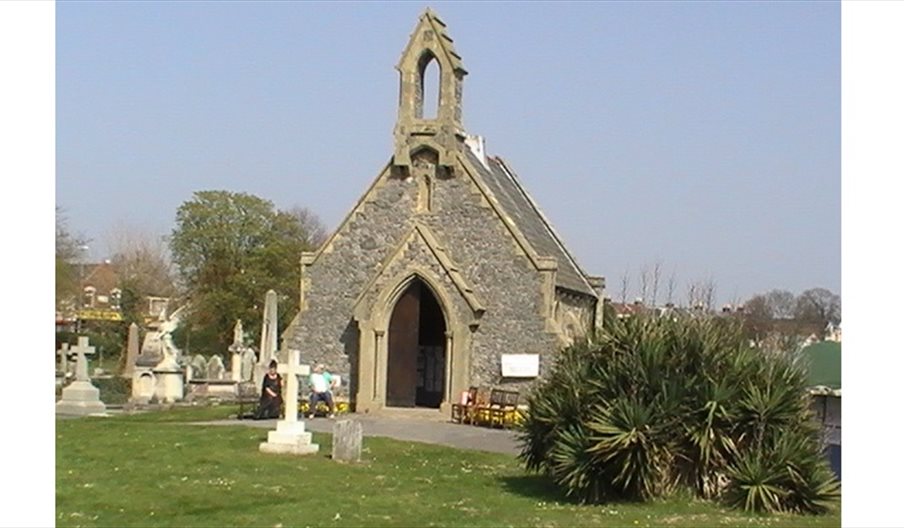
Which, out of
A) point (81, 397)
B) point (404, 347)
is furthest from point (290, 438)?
point (81, 397)

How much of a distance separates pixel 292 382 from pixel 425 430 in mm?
5680

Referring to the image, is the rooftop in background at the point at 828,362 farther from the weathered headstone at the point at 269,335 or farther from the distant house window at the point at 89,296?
the distant house window at the point at 89,296

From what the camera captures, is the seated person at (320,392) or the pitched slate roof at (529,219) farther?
the pitched slate roof at (529,219)

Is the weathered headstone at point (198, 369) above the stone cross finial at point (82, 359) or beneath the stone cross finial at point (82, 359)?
beneath

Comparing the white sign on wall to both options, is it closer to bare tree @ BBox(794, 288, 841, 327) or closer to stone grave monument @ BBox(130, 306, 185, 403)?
stone grave monument @ BBox(130, 306, 185, 403)

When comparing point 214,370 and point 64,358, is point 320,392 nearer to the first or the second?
point 214,370

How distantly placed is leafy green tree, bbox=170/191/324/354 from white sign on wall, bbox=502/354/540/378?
1244 inches

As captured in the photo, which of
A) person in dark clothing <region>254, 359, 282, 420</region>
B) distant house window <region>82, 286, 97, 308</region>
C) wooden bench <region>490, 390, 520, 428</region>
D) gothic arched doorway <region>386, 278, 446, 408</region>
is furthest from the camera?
distant house window <region>82, 286, 97, 308</region>

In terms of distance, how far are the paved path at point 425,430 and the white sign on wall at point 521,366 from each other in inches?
76.2

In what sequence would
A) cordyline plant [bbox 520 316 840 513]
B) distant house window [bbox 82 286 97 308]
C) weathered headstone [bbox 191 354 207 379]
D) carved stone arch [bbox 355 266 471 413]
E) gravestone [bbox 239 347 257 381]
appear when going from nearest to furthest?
cordyline plant [bbox 520 316 840 513] → carved stone arch [bbox 355 266 471 413] → weathered headstone [bbox 191 354 207 379] → gravestone [bbox 239 347 257 381] → distant house window [bbox 82 286 97 308]

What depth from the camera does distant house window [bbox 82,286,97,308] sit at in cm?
7481

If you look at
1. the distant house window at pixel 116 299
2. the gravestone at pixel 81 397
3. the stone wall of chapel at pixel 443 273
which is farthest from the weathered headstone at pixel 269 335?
the distant house window at pixel 116 299

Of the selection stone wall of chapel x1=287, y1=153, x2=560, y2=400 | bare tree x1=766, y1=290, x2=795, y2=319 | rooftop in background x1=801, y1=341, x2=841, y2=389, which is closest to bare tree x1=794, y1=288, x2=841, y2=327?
bare tree x1=766, y1=290, x2=795, y2=319

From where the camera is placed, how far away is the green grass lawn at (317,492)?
13477 mm
